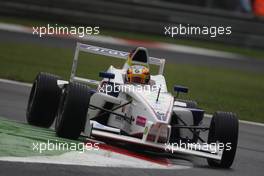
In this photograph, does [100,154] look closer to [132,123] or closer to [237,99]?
[132,123]

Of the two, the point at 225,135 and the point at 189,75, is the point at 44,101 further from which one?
the point at 189,75

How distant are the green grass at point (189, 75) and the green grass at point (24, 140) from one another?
18.8ft

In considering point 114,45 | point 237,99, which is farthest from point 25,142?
point 114,45

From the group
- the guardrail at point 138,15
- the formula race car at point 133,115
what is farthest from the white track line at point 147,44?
the formula race car at point 133,115

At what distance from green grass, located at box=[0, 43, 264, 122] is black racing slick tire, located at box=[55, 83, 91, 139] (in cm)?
609

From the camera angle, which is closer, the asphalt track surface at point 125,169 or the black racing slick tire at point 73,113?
the asphalt track surface at point 125,169

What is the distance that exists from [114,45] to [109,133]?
15.5 metres

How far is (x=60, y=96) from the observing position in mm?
11242

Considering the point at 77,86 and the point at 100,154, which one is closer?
the point at 100,154

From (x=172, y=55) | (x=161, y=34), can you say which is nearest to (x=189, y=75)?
(x=172, y=55)

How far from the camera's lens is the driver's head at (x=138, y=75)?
11.0 m

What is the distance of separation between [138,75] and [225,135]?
166 centimetres

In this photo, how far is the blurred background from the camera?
22812mm

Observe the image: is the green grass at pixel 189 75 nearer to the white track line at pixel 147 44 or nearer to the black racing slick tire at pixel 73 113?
the white track line at pixel 147 44
